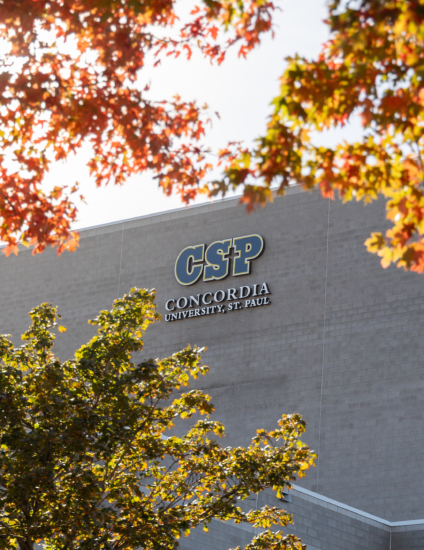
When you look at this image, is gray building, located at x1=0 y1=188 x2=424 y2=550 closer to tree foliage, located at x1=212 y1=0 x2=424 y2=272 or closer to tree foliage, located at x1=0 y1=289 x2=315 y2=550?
tree foliage, located at x1=0 y1=289 x2=315 y2=550

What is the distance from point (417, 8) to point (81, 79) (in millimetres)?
3817

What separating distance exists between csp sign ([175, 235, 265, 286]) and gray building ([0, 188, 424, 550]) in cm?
5

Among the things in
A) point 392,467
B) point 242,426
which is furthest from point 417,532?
point 242,426


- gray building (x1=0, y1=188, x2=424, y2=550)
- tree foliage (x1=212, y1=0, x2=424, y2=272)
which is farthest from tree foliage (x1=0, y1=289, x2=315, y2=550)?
gray building (x1=0, y1=188, x2=424, y2=550)

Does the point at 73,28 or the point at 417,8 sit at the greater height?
the point at 73,28

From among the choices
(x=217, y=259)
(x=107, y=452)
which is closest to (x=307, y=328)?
(x=217, y=259)

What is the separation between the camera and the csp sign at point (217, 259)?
33875mm

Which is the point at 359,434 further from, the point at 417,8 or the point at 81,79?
the point at 417,8

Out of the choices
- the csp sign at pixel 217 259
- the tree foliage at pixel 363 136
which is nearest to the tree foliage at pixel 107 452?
the tree foliage at pixel 363 136

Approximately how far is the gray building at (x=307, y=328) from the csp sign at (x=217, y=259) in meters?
0.05

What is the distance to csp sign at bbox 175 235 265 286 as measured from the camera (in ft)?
111

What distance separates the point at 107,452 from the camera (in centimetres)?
1118

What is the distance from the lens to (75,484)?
1103 cm

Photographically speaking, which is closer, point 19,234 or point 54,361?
point 19,234
